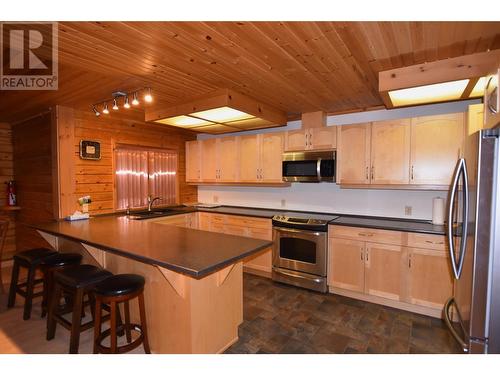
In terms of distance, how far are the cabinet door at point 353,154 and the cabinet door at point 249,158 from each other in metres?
1.32

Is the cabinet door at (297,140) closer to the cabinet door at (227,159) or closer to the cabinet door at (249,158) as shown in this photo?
the cabinet door at (249,158)

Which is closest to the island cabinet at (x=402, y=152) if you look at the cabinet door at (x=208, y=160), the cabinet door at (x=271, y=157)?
the cabinet door at (x=271, y=157)

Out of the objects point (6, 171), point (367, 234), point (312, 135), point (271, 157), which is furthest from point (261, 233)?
point (6, 171)

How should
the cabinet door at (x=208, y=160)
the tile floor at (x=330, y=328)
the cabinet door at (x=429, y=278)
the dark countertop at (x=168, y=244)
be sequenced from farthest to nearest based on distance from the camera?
the cabinet door at (x=208, y=160)
the cabinet door at (x=429, y=278)
the tile floor at (x=330, y=328)
the dark countertop at (x=168, y=244)

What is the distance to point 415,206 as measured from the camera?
3238 millimetres

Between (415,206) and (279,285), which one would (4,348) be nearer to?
(279,285)

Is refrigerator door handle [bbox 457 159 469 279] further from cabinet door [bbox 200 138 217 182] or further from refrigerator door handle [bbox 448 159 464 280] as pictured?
cabinet door [bbox 200 138 217 182]

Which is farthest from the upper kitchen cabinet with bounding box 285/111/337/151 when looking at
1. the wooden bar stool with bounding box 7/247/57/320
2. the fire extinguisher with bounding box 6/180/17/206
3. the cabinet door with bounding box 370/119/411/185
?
the fire extinguisher with bounding box 6/180/17/206

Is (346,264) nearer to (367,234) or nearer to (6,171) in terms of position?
(367,234)

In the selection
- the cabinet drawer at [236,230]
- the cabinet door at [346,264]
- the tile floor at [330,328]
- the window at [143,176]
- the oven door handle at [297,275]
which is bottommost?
the tile floor at [330,328]

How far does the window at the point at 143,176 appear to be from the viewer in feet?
13.5

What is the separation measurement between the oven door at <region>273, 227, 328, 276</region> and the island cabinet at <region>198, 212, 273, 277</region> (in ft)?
0.59

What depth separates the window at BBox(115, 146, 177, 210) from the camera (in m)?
4.12
